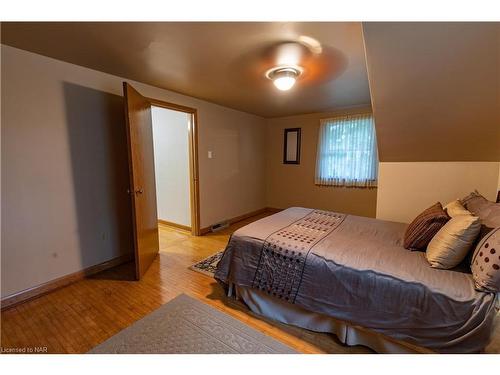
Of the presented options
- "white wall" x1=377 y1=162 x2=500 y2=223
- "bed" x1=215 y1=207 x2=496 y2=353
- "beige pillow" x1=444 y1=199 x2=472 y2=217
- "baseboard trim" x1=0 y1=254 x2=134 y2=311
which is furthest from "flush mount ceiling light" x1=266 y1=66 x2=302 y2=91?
"baseboard trim" x1=0 y1=254 x2=134 y2=311

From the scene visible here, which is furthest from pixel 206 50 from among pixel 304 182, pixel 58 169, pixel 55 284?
pixel 304 182

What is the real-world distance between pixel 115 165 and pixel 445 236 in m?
3.08

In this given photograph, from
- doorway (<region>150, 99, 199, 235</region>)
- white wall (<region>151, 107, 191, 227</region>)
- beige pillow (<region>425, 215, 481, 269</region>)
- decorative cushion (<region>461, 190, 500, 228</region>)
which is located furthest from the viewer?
white wall (<region>151, 107, 191, 227</region>)

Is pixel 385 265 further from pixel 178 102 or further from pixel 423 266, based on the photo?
pixel 178 102

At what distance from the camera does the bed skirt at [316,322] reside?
1.38m

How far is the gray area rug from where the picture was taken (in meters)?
1.48

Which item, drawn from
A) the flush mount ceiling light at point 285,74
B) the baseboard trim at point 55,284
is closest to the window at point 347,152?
the flush mount ceiling light at point 285,74

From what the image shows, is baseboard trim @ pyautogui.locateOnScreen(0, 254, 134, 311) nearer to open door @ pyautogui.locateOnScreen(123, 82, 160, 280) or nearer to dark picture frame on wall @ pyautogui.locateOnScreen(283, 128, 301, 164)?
open door @ pyautogui.locateOnScreen(123, 82, 160, 280)

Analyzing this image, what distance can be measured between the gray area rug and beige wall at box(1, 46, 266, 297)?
1.18 meters

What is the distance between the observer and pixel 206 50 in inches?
73.7

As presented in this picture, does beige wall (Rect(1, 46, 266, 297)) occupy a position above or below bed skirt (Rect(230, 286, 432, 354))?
above

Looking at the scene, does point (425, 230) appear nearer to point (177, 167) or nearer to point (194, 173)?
point (194, 173)
